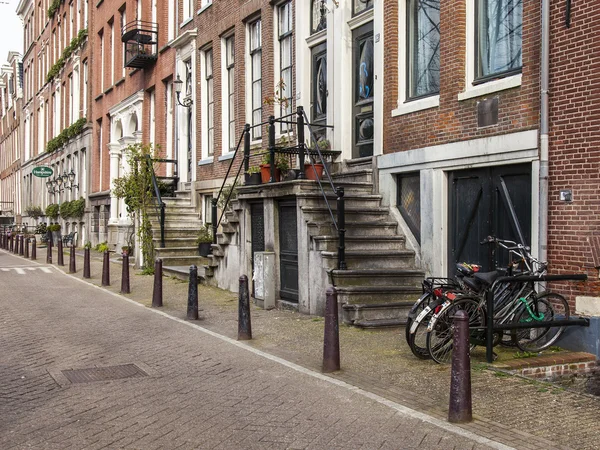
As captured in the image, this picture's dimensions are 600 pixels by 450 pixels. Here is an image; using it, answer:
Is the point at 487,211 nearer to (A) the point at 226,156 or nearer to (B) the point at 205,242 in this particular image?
(B) the point at 205,242

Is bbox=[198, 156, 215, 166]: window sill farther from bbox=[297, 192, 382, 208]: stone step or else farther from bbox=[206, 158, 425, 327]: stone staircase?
bbox=[297, 192, 382, 208]: stone step

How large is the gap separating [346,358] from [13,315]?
6.09 metres

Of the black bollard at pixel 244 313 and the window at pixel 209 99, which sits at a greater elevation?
the window at pixel 209 99

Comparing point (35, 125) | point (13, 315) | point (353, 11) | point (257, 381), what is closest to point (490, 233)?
point (257, 381)

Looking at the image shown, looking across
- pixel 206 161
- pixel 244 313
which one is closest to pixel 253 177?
pixel 244 313

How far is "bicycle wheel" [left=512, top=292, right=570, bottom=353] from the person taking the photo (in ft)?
26.8

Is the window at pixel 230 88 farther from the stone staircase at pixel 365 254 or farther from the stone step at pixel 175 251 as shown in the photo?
the stone staircase at pixel 365 254

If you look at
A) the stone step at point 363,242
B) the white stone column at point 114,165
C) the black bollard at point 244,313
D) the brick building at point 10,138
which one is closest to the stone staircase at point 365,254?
the stone step at point 363,242

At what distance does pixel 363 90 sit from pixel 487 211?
4.33m

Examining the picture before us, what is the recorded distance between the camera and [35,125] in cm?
5028

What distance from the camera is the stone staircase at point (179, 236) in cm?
1856

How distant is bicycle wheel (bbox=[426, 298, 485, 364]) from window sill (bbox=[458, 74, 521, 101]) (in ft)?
11.1

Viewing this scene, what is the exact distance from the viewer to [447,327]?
7711 millimetres

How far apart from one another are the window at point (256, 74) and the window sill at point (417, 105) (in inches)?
235
